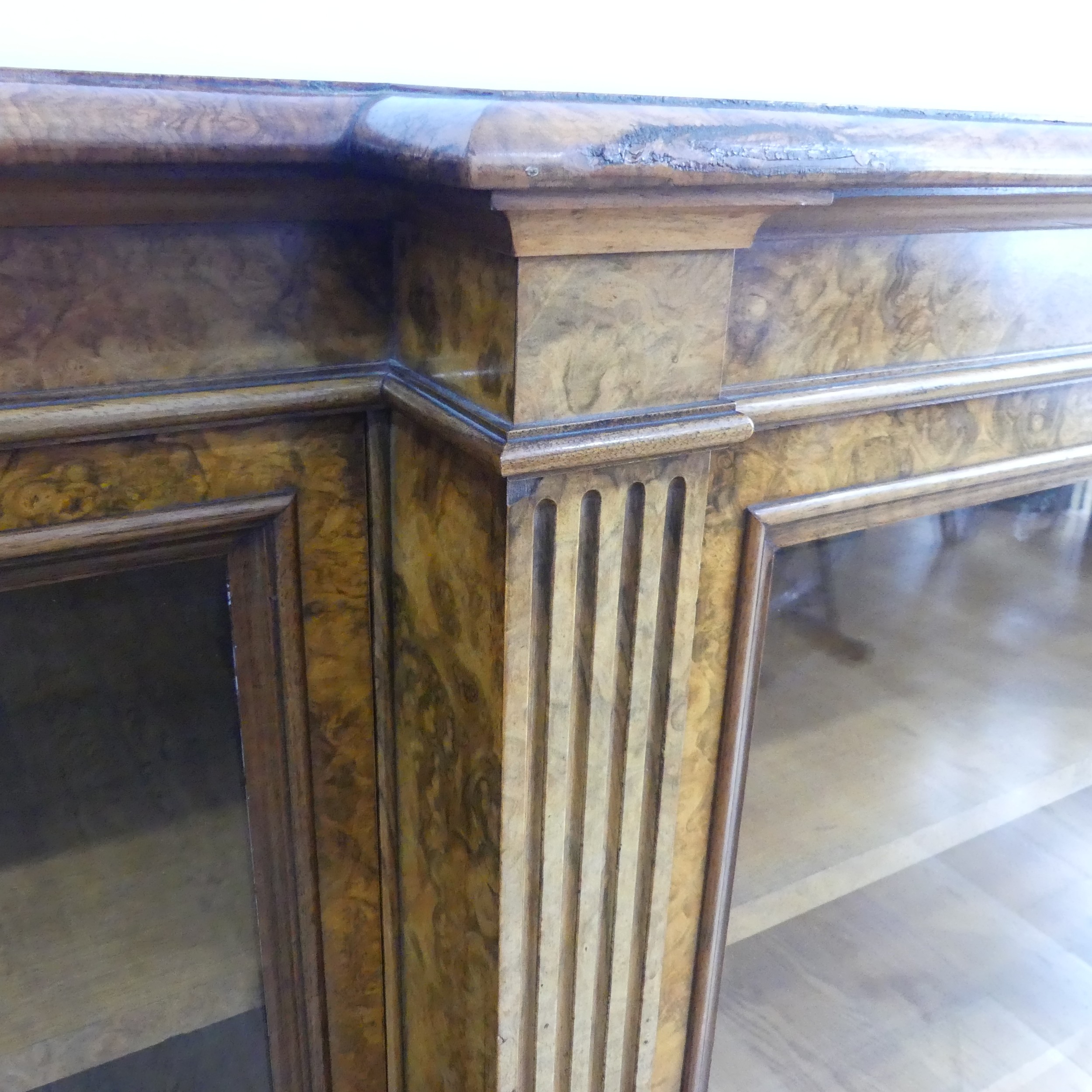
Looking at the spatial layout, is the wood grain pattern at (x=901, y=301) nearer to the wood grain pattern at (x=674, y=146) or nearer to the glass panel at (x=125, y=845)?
the wood grain pattern at (x=674, y=146)

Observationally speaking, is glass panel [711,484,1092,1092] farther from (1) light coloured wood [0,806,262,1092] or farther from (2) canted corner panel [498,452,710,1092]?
(1) light coloured wood [0,806,262,1092]

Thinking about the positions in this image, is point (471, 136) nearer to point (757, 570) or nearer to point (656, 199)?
point (656, 199)

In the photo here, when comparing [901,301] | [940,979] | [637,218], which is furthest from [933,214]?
[940,979]

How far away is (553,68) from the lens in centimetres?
54

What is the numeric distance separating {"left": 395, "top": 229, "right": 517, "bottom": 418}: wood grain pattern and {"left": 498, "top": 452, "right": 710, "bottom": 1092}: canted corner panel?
0.05 metres

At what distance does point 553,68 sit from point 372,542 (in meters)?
0.27

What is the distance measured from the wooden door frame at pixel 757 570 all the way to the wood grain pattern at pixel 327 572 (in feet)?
0.67

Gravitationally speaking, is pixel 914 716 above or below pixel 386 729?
below

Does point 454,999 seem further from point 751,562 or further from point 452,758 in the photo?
point 751,562

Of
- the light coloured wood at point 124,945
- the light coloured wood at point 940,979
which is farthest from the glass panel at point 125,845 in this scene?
the light coloured wood at point 940,979

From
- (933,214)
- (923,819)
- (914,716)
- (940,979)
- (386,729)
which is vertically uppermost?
(933,214)

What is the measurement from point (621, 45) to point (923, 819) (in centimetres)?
63

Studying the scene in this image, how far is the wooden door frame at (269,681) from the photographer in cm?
45

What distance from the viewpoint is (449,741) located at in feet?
1.69
